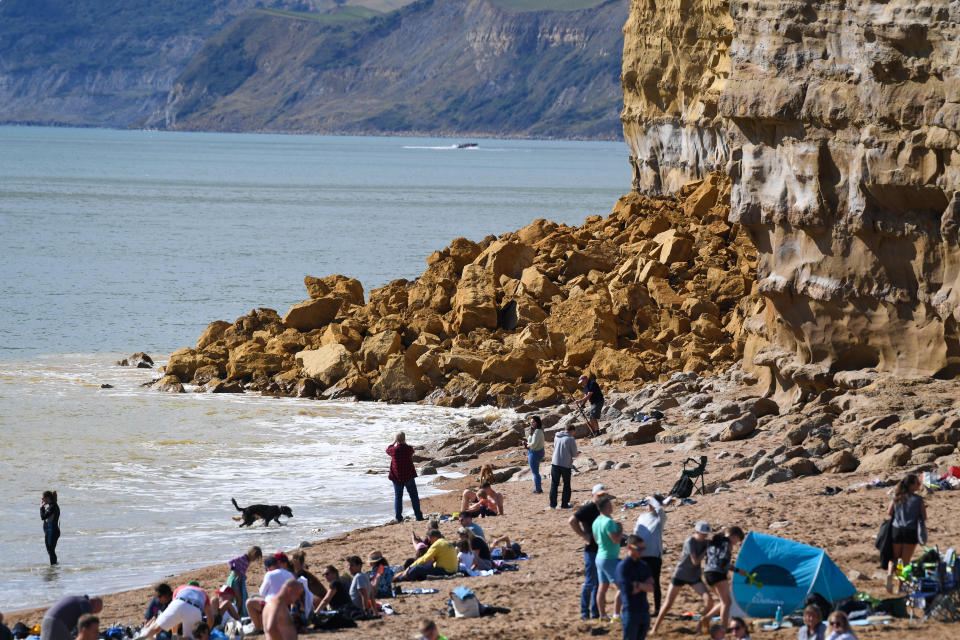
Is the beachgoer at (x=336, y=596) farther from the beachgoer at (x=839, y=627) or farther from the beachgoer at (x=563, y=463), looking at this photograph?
the beachgoer at (x=839, y=627)

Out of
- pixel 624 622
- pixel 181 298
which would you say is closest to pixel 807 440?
pixel 624 622

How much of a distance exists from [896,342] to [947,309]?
1419 mm

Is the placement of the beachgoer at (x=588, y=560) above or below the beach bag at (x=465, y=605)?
above

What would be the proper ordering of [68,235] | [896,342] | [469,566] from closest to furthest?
[469,566], [896,342], [68,235]

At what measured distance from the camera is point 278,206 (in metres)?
103

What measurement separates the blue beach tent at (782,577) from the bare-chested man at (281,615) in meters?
4.08

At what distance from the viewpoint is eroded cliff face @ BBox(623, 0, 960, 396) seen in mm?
19469

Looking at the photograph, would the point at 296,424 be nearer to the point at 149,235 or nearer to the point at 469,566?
the point at 469,566

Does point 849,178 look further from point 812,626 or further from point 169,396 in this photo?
point 169,396

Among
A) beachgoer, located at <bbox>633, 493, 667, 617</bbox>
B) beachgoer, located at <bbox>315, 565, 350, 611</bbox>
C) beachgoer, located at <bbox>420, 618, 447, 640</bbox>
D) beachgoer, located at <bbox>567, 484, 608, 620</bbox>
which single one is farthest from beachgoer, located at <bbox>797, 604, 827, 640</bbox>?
beachgoer, located at <bbox>315, 565, 350, 611</bbox>

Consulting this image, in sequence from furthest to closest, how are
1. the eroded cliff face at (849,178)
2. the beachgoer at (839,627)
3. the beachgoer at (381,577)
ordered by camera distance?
1. the eroded cliff face at (849,178)
2. the beachgoer at (381,577)
3. the beachgoer at (839,627)

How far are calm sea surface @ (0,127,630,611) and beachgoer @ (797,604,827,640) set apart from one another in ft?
30.8

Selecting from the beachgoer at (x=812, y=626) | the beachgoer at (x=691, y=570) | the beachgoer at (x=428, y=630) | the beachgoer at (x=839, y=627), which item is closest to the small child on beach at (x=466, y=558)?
the beachgoer at (x=691, y=570)

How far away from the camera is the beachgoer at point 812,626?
10625mm
